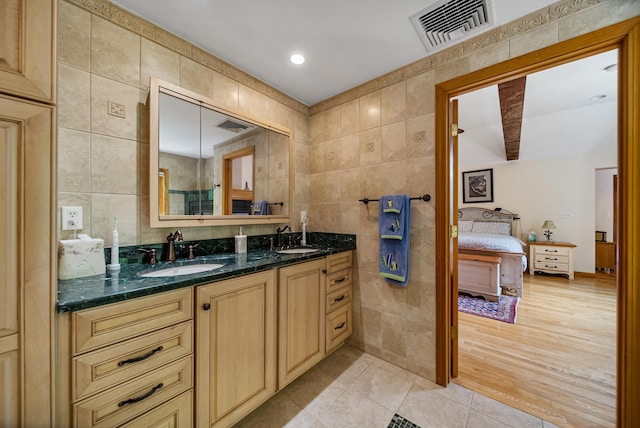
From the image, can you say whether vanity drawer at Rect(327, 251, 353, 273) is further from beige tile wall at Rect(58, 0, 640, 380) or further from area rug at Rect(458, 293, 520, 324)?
area rug at Rect(458, 293, 520, 324)

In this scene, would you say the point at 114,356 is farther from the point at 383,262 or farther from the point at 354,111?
the point at 354,111

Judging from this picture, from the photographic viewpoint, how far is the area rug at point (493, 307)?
2.75 metres

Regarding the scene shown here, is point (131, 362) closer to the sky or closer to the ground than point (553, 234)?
closer to the ground

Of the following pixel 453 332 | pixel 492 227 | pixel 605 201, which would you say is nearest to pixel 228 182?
pixel 453 332

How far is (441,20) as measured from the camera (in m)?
1.43

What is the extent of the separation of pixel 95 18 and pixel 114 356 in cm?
170

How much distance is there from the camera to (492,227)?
495 cm

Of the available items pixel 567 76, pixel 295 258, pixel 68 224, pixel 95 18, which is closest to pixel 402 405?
pixel 295 258

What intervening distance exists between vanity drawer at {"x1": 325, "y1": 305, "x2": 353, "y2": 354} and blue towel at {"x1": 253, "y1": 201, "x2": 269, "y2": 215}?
1.03m

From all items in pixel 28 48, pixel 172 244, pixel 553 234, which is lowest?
pixel 553 234

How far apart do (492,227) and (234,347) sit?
5531 millimetres

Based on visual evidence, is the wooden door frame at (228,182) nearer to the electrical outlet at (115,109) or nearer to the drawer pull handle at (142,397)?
the electrical outlet at (115,109)

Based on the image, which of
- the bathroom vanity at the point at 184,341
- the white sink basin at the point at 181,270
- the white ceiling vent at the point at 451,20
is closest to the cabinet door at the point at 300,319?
the bathroom vanity at the point at 184,341

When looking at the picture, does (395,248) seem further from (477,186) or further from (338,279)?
(477,186)
